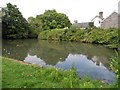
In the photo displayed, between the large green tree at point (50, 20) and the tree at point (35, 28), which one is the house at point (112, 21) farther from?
the large green tree at point (50, 20)

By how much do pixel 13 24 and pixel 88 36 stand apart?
21.5 meters

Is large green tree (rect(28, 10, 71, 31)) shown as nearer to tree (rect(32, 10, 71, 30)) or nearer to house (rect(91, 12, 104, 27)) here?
tree (rect(32, 10, 71, 30))

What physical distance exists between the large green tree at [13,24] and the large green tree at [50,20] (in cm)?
1061

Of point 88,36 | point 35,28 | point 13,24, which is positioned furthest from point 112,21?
point 35,28

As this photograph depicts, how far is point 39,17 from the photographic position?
8356cm

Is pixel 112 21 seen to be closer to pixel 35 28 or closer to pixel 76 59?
pixel 35 28

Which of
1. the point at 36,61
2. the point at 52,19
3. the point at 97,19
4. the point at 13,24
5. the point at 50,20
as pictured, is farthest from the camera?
the point at 52,19

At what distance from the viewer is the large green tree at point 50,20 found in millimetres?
77875

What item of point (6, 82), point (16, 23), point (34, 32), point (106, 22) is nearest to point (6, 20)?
point (16, 23)

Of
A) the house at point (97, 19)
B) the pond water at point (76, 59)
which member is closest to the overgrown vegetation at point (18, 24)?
the house at point (97, 19)

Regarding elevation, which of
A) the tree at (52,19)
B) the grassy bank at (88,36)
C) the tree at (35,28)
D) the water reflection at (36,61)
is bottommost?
the water reflection at (36,61)

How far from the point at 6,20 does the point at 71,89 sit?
175 feet

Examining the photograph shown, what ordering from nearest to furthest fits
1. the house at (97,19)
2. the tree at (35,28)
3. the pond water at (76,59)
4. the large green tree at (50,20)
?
the pond water at (76,59) < the tree at (35,28) < the house at (97,19) < the large green tree at (50,20)

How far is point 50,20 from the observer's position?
3194 inches
